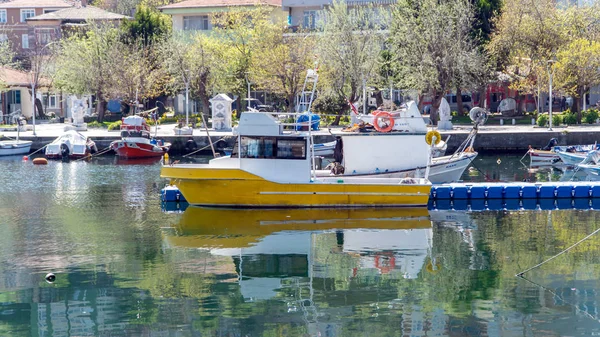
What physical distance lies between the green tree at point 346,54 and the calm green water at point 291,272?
1178 inches

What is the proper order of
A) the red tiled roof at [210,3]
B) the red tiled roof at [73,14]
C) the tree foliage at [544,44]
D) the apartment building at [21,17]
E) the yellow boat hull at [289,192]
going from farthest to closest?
1. the apartment building at [21,17]
2. the red tiled roof at [73,14]
3. the red tiled roof at [210,3]
4. the tree foliage at [544,44]
5. the yellow boat hull at [289,192]

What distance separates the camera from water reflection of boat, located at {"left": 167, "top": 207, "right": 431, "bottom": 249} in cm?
2892

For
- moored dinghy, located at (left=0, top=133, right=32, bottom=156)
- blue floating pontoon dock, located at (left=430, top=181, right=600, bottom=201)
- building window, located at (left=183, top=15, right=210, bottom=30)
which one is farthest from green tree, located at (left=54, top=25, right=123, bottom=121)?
blue floating pontoon dock, located at (left=430, top=181, right=600, bottom=201)

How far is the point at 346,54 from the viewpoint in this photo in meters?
64.2

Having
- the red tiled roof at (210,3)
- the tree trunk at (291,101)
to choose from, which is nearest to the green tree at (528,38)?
the tree trunk at (291,101)

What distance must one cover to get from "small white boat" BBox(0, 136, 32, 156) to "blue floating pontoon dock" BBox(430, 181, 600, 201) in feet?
101

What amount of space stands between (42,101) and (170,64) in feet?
72.0

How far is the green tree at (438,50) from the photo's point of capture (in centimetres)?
6175

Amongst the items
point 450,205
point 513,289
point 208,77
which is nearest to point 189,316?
point 513,289

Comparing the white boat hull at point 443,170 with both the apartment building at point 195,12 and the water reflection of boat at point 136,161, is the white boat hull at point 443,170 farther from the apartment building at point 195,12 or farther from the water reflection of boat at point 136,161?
the apartment building at point 195,12

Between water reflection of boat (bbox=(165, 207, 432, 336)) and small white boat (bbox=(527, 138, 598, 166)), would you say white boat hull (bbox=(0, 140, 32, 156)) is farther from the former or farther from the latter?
small white boat (bbox=(527, 138, 598, 166))

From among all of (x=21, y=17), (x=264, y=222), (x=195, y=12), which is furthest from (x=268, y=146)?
(x=21, y=17)

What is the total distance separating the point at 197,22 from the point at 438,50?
29.4 meters

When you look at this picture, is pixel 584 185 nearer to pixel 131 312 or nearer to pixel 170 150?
pixel 131 312
